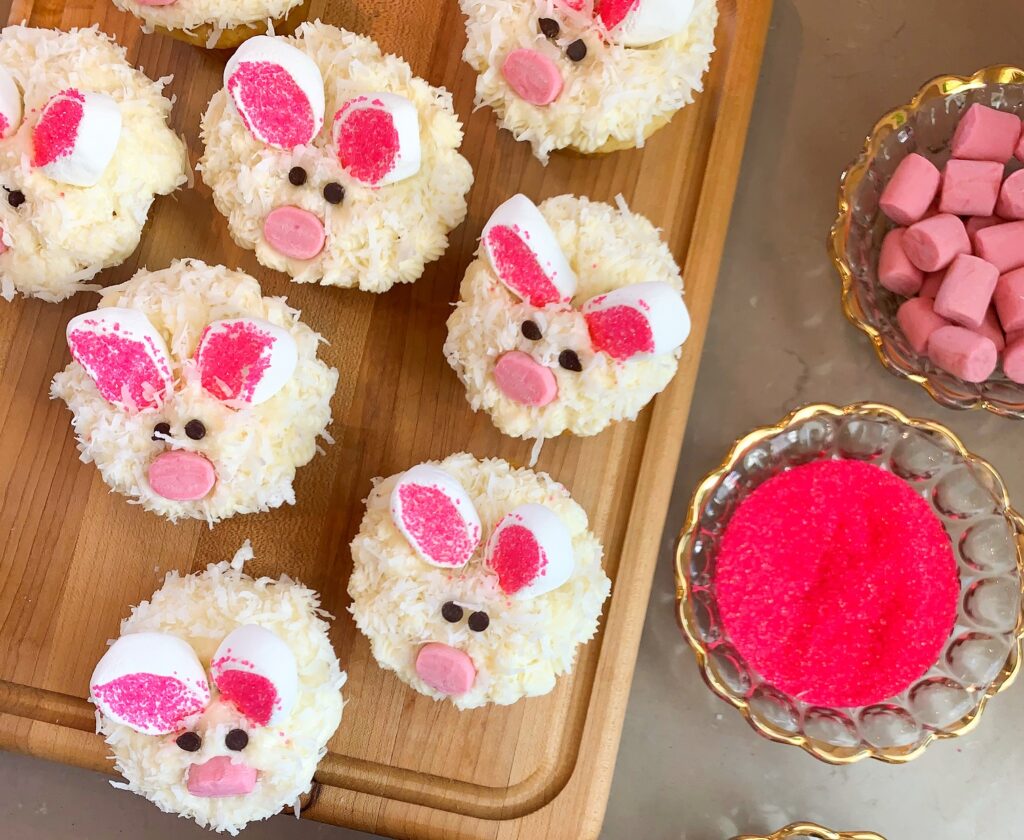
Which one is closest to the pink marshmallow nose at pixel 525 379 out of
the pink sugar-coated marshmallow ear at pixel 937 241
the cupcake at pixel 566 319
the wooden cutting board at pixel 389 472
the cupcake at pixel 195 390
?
the cupcake at pixel 566 319

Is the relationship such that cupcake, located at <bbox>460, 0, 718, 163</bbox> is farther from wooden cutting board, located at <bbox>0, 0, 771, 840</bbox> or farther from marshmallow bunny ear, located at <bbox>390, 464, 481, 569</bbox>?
marshmallow bunny ear, located at <bbox>390, 464, 481, 569</bbox>

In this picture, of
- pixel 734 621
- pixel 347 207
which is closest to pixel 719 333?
pixel 734 621

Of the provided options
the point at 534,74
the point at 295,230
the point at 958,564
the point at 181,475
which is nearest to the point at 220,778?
the point at 181,475

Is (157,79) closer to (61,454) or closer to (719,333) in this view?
(61,454)

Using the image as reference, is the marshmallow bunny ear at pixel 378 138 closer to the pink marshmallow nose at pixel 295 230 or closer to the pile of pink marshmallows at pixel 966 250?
the pink marshmallow nose at pixel 295 230

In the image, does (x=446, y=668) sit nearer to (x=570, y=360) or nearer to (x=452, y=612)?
(x=452, y=612)


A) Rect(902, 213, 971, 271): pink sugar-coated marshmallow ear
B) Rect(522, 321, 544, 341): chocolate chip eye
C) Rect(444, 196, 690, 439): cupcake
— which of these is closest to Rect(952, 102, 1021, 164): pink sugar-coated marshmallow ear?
Rect(902, 213, 971, 271): pink sugar-coated marshmallow ear
